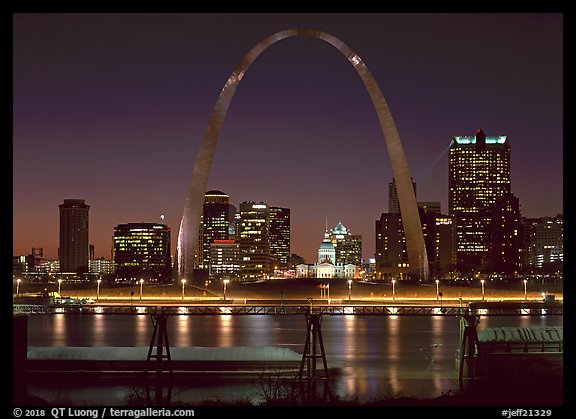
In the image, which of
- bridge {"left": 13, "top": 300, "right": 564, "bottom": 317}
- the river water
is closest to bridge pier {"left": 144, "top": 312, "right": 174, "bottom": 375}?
bridge {"left": 13, "top": 300, "right": 564, "bottom": 317}

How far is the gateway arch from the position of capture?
86.6 meters

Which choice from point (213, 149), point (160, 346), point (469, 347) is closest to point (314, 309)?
point (469, 347)

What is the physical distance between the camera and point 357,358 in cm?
3681

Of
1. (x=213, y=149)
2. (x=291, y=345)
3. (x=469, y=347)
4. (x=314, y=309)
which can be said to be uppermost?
(x=213, y=149)

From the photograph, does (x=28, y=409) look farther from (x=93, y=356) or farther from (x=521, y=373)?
(x=521, y=373)

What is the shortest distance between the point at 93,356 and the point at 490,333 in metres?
16.0

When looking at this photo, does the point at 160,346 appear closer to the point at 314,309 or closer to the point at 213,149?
the point at 314,309

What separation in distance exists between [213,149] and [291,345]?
49.1 metres

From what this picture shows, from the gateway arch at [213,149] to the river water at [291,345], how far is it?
23.0m

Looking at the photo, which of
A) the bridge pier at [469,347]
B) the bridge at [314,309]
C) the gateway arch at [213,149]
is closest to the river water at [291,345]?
the bridge pier at [469,347]

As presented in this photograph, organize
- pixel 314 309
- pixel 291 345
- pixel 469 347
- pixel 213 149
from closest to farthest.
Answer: pixel 469 347 → pixel 314 309 → pixel 291 345 → pixel 213 149

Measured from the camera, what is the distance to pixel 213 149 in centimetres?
8856

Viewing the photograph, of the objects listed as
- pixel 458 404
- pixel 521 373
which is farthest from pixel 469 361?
pixel 458 404

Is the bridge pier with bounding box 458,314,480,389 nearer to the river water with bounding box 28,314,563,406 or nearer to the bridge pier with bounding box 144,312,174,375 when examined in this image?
the river water with bounding box 28,314,563,406
